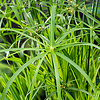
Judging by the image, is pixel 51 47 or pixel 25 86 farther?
pixel 25 86

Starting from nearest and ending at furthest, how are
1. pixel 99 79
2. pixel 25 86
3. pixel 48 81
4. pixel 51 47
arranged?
pixel 51 47 < pixel 48 81 < pixel 25 86 < pixel 99 79

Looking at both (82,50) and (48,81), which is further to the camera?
(82,50)

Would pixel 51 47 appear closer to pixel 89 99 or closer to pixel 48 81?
pixel 48 81

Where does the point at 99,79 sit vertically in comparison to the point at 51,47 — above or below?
below

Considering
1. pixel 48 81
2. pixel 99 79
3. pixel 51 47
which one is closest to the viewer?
pixel 51 47

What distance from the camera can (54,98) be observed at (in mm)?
712

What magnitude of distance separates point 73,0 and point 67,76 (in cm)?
40

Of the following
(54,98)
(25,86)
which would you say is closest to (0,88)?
(25,86)

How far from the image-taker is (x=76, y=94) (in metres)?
0.76

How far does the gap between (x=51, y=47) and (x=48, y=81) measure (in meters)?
0.27

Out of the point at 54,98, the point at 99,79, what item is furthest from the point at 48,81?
the point at 99,79

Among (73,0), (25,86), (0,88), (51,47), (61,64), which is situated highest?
(73,0)

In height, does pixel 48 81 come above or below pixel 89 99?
above

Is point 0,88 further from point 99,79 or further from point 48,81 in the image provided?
point 99,79
